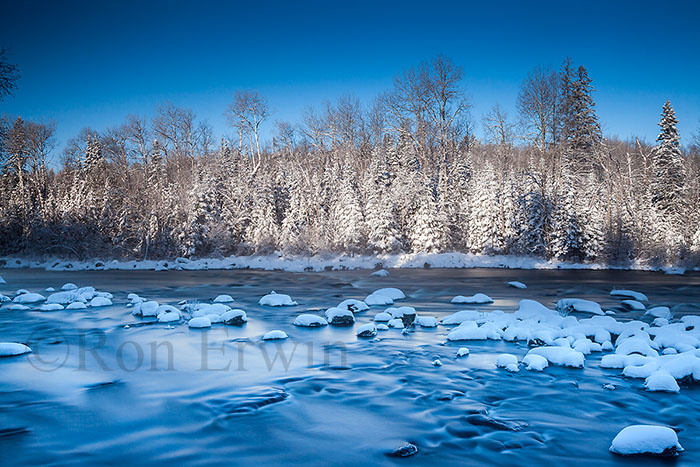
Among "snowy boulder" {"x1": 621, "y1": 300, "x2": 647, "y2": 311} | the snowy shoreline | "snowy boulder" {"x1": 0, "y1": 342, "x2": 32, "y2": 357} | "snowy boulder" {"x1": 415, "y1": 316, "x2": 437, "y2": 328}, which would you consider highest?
the snowy shoreline

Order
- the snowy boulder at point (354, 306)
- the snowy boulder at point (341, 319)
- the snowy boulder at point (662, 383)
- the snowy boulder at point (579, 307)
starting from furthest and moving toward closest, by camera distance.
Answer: the snowy boulder at point (354, 306) < the snowy boulder at point (579, 307) < the snowy boulder at point (341, 319) < the snowy boulder at point (662, 383)

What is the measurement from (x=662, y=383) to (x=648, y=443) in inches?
88.1

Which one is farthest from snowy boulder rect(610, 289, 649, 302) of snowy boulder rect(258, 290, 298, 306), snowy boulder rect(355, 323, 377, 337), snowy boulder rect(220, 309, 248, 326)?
snowy boulder rect(220, 309, 248, 326)

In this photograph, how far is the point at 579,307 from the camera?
12.7 metres

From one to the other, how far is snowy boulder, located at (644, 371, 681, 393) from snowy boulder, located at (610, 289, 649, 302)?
31.4ft

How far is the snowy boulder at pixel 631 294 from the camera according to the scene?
48.4ft

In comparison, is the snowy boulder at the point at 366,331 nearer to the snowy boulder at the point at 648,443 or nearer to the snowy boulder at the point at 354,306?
the snowy boulder at the point at 354,306

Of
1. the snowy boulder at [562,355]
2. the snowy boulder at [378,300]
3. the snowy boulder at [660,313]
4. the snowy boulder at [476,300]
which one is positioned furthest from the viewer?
the snowy boulder at [476,300]

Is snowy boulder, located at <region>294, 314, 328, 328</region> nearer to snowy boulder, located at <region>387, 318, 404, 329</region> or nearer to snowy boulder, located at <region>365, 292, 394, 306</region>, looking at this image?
snowy boulder, located at <region>387, 318, 404, 329</region>

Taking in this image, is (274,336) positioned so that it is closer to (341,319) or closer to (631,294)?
(341,319)

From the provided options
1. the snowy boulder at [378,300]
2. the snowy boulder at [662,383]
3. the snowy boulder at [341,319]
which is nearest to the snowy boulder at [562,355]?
the snowy boulder at [662,383]

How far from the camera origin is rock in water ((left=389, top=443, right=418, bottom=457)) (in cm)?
473

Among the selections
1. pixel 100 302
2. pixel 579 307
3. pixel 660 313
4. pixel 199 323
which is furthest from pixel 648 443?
pixel 100 302

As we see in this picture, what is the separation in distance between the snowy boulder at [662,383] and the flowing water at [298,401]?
0.10 metres
